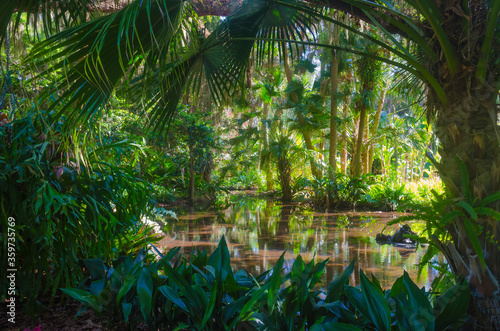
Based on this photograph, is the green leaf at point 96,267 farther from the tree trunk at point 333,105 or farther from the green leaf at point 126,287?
the tree trunk at point 333,105

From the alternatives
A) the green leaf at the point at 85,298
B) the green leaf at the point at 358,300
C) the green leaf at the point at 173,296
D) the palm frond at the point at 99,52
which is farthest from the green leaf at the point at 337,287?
the palm frond at the point at 99,52

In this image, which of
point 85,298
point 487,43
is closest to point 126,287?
point 85,298

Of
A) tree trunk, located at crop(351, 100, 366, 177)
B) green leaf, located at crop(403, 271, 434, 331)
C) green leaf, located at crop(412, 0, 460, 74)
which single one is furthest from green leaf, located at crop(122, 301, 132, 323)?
tree trunk, located at crop(351, 100, 366, 177)

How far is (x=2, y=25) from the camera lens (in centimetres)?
200

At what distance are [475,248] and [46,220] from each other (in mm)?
2846

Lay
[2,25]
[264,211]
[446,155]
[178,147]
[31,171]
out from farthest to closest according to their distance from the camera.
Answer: [178,147], [264,211], [31,171], [446,155], [2,25]

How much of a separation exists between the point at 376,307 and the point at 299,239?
457cm

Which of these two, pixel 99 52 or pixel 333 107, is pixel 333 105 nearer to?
pixel 333 107

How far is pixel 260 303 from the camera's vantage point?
192cm

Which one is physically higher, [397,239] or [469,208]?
[469,208]

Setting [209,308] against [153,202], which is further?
[153,202]

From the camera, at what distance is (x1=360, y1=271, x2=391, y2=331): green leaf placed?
175cm

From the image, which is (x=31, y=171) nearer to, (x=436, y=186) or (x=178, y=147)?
(x=178, y=147)

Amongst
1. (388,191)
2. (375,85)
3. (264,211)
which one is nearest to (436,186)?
(388,191)
